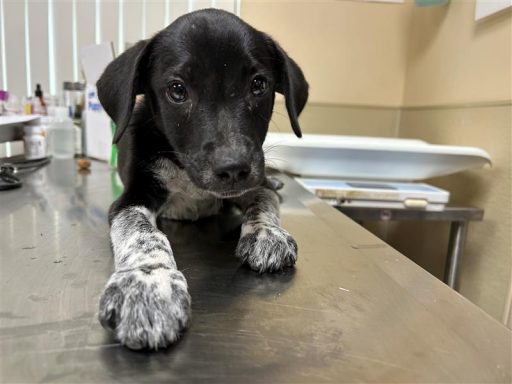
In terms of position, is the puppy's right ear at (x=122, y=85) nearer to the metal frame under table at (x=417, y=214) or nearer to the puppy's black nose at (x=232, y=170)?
the puppy's black nose at (x=232, y=170)

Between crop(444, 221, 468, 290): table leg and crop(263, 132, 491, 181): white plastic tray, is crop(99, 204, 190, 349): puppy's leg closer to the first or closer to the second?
crop(263, 132, 491, 181): white plastic tray

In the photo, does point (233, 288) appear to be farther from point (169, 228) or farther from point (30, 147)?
point (30, 147)

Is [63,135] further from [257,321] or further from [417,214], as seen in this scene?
[257,321]

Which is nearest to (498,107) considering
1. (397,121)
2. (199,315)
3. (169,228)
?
(397,121)

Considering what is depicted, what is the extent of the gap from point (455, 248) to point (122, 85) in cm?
170

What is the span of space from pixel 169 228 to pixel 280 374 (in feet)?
2.76

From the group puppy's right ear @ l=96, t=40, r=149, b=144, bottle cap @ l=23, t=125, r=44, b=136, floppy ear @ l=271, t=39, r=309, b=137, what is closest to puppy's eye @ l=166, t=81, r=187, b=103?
puppy's right ear @ l=96, t=40, r=149, b=144

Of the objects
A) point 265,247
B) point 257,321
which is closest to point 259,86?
point 265,247

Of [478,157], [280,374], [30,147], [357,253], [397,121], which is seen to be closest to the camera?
[280,374]

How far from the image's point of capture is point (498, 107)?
2045 millimetres

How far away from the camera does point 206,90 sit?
1.16m

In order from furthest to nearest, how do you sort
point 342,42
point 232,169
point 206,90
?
1. point 342,42
2. point 206,90
3. point 232,169

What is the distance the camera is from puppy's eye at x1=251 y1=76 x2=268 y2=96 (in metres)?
1.26

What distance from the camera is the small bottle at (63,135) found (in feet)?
9.09
